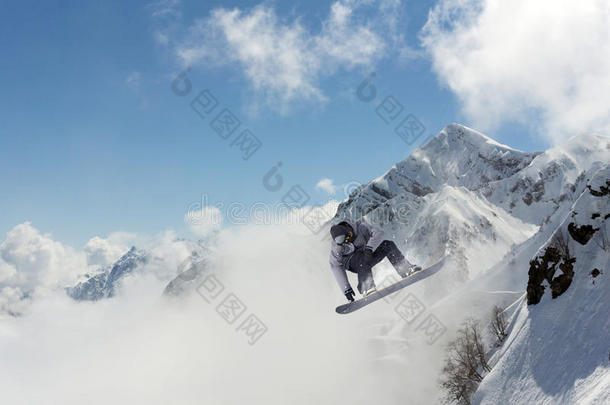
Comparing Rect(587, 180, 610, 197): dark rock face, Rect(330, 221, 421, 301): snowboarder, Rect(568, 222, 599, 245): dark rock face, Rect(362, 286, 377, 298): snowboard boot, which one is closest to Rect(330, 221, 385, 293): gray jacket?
Rect(330, 221, 421, 301): snowboarder

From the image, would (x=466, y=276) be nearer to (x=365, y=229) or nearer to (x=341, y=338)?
(x=341, y=338)

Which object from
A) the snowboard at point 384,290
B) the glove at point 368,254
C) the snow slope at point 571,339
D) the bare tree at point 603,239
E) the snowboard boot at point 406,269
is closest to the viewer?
the glove at point 368,254

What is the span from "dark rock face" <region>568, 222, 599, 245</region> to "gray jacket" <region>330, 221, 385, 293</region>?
25.4m

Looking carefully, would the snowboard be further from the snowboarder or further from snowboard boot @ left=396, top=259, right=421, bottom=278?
the snowboarder

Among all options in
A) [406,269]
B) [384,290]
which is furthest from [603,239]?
[384,290]

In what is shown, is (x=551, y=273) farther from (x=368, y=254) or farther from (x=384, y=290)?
(x=368, y=254)

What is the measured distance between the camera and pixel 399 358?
71562mm

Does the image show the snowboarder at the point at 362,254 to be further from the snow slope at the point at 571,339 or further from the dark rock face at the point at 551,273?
the dark rock face at the point at 551,273

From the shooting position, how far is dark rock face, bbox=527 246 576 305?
31125 mm

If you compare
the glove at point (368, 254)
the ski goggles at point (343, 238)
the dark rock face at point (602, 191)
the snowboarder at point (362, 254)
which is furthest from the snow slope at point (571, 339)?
the ski goggles at point (343, 238)

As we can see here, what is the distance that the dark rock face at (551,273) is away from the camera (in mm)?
31125

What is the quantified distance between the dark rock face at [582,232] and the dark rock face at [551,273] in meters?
1.49

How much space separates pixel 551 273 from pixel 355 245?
27.4 meters

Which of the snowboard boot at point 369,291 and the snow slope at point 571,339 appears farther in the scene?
the snow slope at point 571,339
